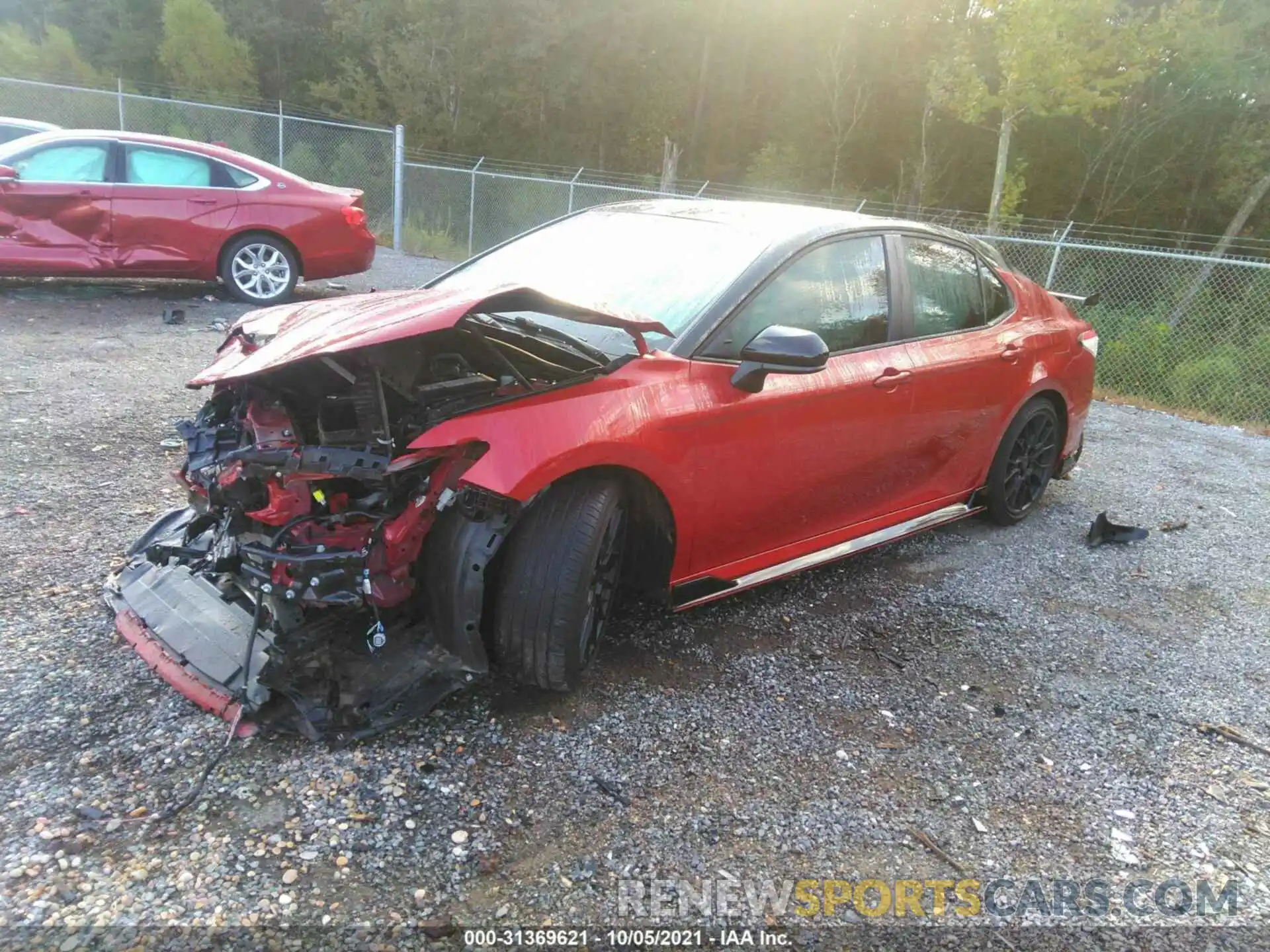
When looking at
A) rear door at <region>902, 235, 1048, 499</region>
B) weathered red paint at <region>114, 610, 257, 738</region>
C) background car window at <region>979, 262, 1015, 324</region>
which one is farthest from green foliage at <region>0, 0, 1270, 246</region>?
weathered red paint at <region>114, 610, 257, 738</region>

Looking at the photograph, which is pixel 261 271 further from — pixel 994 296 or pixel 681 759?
pixel 681 759

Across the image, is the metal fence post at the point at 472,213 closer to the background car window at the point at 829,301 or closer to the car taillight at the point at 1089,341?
the car taillight at the point at 1089,341

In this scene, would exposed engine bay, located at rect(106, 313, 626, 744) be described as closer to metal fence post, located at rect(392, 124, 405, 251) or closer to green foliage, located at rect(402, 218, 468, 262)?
green foliage, located at rect(402, 218, 468, 262)

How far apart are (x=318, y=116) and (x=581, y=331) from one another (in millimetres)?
27336

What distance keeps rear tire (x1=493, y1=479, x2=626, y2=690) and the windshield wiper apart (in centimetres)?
41

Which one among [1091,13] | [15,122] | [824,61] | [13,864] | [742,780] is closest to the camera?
[13,864]

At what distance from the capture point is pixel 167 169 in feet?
25.8

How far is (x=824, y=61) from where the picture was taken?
2489cm

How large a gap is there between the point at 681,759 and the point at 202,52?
31.8 m

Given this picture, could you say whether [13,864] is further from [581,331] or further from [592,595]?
[581,331]

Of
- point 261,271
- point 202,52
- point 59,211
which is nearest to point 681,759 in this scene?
point 261,271

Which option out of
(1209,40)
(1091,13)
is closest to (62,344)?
(1091,13)

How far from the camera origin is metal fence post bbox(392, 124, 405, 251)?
608 inches

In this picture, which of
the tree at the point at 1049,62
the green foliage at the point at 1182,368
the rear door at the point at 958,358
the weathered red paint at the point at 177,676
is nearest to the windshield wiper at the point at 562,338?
the weathered red paint at the point at 177,676
